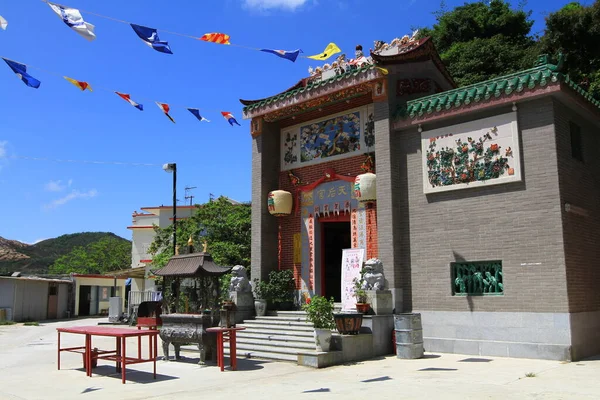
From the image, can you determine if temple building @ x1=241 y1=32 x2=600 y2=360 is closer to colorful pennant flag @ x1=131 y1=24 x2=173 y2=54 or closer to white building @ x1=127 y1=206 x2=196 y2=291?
colorful pennant flag @ x1=131 y1=24 x2=173 y2=54

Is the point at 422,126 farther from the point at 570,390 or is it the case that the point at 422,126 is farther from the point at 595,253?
the point at 570,390

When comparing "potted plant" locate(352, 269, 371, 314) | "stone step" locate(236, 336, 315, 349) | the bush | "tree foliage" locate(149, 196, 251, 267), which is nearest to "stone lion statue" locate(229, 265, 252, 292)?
"stone step" locate(236, 336, 315, 349)

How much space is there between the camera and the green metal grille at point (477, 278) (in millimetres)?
11023

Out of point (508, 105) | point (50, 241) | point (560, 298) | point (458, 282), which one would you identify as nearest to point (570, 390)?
point (560, 298)

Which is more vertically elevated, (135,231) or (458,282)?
(135,231)

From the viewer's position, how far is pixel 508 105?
11.2 meters

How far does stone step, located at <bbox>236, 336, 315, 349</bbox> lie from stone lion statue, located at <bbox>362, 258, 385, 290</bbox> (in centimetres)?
168

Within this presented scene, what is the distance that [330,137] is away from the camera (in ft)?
48.3

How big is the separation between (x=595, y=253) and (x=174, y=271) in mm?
8752

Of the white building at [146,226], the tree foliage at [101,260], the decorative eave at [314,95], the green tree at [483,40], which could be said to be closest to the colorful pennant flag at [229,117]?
the decorative eave at [314,95]

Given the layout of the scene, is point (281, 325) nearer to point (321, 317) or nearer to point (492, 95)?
point (321, 317)

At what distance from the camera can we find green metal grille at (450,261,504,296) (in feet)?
36.2

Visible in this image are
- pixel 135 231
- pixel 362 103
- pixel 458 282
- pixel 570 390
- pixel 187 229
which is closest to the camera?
pixel 570 390

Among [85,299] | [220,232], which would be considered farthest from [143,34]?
[85,299]
